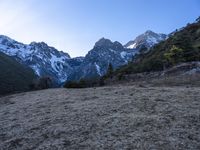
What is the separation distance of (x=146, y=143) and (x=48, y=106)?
1982 centimetres

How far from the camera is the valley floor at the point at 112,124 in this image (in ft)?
70.3

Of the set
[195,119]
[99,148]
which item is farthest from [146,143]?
[195,119]

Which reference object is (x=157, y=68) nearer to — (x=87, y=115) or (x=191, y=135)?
(x=87, y=115)

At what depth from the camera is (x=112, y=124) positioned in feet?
84.2

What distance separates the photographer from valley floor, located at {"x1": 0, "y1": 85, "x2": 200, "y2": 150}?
21422mm

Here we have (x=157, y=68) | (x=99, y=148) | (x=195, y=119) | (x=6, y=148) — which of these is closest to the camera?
(x=99, y=148)

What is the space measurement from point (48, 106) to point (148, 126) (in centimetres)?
1699

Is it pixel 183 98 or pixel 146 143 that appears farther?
pixel 183 98

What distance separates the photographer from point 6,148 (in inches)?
928

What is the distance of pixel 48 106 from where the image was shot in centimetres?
3847

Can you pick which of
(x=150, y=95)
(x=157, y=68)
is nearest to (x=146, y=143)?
(x=150, y=95)

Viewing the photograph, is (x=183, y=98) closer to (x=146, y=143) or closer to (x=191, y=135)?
(x=191, y=135)

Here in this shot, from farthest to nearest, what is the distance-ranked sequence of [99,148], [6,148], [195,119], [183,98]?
[183,98]
[195,119]
[6,148]
[99,148]

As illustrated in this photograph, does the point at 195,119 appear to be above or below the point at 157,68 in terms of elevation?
below
